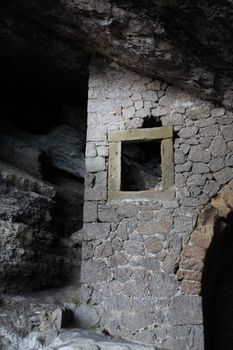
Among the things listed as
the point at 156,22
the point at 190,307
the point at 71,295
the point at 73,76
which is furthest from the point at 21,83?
the point at 190,307

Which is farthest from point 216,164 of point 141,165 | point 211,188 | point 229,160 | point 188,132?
point 141,165

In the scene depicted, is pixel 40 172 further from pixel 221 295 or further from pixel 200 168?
pixel 221 295

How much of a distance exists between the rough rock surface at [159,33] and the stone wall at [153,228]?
13.3 inches

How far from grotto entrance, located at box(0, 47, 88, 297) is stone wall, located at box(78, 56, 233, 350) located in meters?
0.92

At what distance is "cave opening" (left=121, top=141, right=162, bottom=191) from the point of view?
7.13 m

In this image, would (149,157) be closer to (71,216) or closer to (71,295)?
(71,216)

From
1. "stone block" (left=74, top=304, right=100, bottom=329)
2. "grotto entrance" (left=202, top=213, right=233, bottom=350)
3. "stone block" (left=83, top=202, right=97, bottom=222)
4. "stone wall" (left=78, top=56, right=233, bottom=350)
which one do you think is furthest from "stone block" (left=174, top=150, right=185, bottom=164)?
"stone block" (left=74, top=304, right=100, bottom=329)

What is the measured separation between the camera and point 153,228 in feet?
16.3

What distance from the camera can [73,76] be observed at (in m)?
7.18

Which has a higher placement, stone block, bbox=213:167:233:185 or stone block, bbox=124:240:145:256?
stone block, bbox=213:167:233:185

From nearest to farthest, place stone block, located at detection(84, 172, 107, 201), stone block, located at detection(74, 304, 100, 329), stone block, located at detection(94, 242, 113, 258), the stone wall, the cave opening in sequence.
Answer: the stone wall
stone block, located at detection(74, 304, 100, 329)
stone block, located at detection(94, 242, 113, 258)
stone block, located at detection(84, 172, 107, 201)
the cave opening

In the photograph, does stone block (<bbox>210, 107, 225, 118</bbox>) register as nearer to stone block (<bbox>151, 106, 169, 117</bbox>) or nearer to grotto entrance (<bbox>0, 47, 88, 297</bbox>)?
stone block (<bbox>151, 106, 169, 117</bbox>)

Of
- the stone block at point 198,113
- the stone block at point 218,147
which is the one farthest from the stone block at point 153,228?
the stone block at point 198,113

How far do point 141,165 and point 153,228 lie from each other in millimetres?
3096
